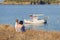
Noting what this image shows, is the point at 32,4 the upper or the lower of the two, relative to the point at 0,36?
lower

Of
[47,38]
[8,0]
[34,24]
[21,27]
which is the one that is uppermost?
[47,38]

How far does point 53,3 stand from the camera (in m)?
145

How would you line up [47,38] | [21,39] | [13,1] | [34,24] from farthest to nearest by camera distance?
[13,1] < [34,24] < [47,38] < [21,39]

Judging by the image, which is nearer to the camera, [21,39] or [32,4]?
[21,39]

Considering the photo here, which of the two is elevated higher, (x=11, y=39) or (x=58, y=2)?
(x=11, y=39)

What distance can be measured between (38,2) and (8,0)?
18340 millimetres

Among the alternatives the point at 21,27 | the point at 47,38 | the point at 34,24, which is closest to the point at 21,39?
the point at 47,38

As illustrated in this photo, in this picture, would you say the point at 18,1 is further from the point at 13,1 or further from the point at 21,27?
the point at 21,27

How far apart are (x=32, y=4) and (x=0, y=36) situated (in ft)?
447

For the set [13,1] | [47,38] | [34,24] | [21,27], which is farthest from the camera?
[13,1]

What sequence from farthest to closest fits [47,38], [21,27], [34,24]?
[34,24], [21,27], [47,38]

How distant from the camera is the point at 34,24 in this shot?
117ft

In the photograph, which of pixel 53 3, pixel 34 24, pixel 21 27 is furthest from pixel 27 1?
pixel 21 27

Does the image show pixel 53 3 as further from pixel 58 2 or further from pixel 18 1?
pixel 18 1
